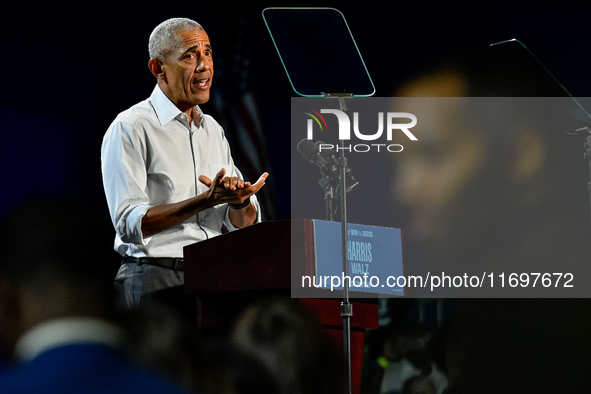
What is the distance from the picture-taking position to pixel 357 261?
186 centimetres

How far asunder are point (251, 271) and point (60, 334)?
103 cm

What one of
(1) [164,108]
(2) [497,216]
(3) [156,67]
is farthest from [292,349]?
(2) [497,216]

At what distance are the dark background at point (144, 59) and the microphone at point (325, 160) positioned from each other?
1.64 ft

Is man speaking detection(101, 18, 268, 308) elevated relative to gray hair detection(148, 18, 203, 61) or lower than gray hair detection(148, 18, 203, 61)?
lower

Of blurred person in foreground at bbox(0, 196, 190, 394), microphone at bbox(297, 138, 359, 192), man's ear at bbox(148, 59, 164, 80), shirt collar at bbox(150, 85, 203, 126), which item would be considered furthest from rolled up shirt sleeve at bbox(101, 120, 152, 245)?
microphone at bbox(297, 138, 359, 192)

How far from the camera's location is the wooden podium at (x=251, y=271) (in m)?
1.72

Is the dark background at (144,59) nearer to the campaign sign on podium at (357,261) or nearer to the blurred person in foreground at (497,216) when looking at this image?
the blurred person in foreground at (497,216)

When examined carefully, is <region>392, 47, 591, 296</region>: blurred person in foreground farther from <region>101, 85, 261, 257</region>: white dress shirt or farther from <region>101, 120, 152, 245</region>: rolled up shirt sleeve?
<region>101, 120, 152, 245</region>: rolled up shirt sleeve

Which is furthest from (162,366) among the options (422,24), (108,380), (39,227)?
(422,24)

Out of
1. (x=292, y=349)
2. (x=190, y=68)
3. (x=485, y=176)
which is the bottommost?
(x=292, y=349)

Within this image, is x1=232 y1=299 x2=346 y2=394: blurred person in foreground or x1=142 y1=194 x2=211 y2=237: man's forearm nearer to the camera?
x1=232 y1=299 x2=346 y2=394: blurred person in foreground

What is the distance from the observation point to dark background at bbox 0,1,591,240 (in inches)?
105

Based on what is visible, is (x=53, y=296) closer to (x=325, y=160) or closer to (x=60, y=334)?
(x=60, y=334)

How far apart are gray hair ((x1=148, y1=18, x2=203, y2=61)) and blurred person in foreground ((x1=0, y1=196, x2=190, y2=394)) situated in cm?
72
